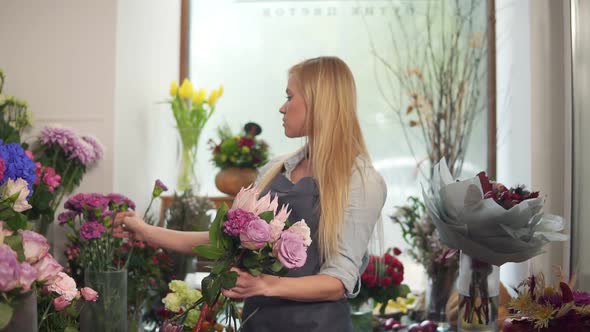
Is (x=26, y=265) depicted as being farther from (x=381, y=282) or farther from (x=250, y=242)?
(x=381, y=282)

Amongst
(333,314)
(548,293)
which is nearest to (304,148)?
(333,314)

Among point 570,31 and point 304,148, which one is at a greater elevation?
point 570,31

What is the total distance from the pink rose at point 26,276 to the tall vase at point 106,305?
871mm

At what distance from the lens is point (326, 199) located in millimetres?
1654

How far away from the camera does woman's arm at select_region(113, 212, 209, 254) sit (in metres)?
1.88

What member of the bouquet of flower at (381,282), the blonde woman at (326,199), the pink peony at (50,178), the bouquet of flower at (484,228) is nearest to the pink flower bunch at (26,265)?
the blonde woman at (326,199)

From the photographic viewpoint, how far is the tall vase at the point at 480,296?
173 cm

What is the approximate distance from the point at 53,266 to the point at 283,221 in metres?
0.43

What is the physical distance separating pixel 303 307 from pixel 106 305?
1.62 feet

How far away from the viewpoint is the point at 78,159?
97.4 inches

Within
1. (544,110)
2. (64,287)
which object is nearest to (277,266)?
(64,287)

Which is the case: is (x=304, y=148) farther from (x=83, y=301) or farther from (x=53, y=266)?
(x=53, y=266)

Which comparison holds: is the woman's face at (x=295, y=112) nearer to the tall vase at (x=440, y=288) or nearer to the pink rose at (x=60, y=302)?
the pink rose at (x=60, y=302)

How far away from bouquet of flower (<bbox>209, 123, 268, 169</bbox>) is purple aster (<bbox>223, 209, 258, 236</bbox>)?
192 centimetres
